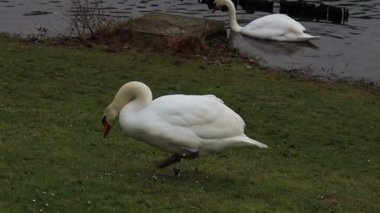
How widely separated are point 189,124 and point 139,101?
0.59 metres

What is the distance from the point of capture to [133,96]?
8.30 m

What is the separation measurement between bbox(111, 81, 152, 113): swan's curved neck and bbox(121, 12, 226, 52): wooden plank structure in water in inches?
330

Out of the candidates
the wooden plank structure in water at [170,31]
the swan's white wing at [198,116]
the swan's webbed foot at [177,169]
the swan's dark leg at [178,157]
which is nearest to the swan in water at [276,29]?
the wooden plank structure in water at [170,31]

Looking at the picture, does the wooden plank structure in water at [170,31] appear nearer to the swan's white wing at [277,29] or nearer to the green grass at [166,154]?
the green grass at [166,154]

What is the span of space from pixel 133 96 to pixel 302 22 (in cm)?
1468

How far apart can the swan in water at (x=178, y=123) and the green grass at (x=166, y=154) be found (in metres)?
0.38

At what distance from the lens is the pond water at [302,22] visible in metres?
17.1

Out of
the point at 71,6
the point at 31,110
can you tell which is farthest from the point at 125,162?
the point at 71,6

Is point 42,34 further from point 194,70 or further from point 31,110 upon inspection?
point 31,110

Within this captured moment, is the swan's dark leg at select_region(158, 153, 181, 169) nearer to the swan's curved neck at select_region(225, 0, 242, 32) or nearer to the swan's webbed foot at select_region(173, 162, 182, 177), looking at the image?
the swan's webbed foot at select_region(173, 162, 182, 177)

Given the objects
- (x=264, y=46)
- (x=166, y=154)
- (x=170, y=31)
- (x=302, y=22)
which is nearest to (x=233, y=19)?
(x=264, y=46)

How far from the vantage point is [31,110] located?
11117mm

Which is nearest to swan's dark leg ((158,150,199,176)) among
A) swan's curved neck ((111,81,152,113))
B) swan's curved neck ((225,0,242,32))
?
swan's curved neck ((111,81,152,113))

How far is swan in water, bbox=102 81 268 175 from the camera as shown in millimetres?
7941
